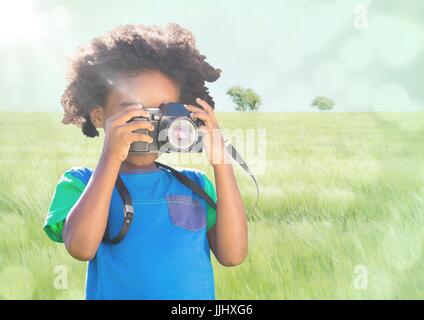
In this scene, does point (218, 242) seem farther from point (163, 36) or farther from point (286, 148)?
point (286, 148)

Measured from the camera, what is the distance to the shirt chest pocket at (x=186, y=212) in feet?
4.45

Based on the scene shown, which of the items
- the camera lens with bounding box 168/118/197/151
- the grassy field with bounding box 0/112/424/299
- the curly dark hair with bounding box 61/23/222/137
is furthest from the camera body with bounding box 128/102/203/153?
the grassy field with bounding box 0/112/424/299

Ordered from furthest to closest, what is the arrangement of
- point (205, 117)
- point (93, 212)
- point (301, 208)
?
point (301, 208) → point (205, 117) → point (93, 212)

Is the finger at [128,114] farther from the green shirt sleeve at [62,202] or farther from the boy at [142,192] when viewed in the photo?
the green shirt sleeve at [62,202]

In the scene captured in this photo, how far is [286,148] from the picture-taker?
2.14m

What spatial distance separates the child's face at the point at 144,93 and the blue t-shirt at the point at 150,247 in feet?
0.13

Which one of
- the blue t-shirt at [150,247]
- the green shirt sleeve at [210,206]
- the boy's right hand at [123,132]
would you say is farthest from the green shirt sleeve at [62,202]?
the green shirt sleeve at [210,206]

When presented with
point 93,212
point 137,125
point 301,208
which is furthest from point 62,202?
point 301,208

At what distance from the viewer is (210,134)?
1.37 metres

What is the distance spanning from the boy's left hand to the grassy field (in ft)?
0.85

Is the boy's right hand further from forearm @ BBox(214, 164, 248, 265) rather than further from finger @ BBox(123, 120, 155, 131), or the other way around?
forearm @ BBox(214, 164, 248, 265)

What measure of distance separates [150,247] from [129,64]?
1.29 ft

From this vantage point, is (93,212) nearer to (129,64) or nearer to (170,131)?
(170,131)
